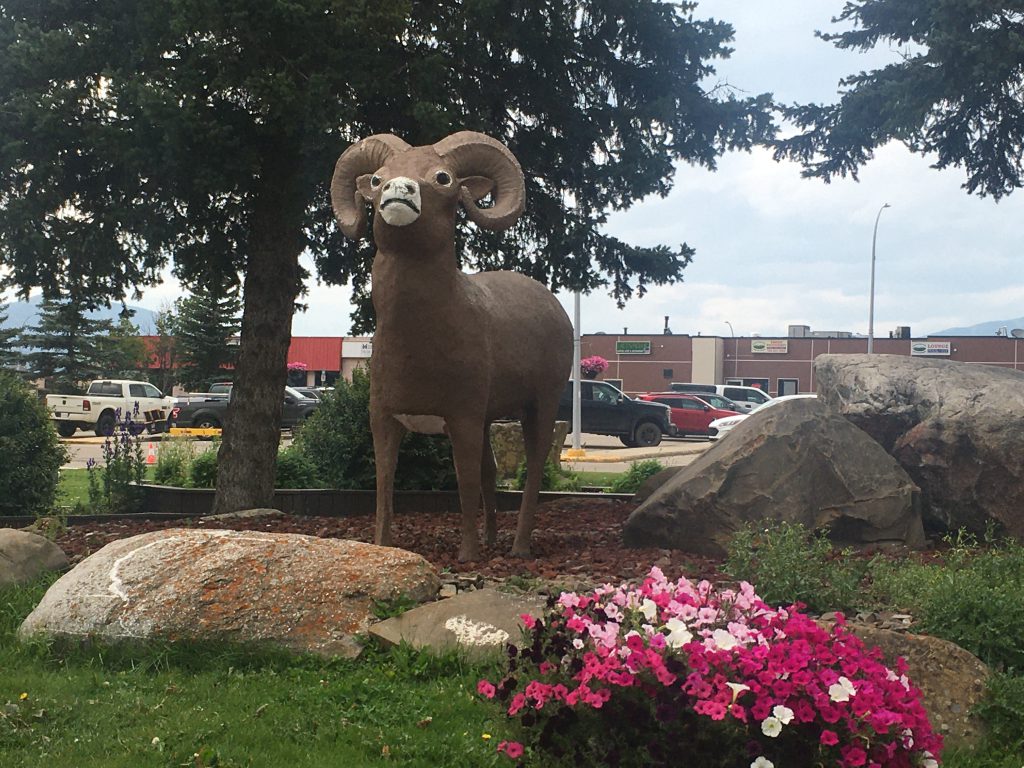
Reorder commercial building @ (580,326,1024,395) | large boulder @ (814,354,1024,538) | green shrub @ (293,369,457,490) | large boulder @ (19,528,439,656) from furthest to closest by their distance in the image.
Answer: commercial building @ (580,326,1024,395) → green shrub @ (293,369,457,490) → large boulder @ (814,354,1024,538) → large boulder @ (19,528,439,656)

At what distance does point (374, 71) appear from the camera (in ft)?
32.0

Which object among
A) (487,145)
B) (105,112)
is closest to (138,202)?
(105,112)

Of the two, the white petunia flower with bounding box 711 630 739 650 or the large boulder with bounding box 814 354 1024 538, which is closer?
the white petunia flower with bounding box 711 630 739 650

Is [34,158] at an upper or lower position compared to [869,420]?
upper

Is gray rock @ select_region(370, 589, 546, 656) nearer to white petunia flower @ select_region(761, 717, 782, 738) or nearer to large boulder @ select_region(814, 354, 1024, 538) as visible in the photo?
white petunia flower @ select_region(761, 717, 782, 738)

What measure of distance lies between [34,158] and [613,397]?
75.0ft

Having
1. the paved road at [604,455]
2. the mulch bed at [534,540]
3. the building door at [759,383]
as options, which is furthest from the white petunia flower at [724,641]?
the building door at [759,383]

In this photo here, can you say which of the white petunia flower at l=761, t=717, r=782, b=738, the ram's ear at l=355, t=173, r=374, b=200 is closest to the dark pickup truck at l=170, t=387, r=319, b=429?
the ram's ear at l=355, t=173, r=374, b=200

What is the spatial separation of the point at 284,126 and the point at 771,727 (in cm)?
764

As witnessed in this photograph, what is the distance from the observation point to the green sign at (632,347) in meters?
61.6

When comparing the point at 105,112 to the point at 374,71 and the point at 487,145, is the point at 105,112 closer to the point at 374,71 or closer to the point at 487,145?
the point at 374,71

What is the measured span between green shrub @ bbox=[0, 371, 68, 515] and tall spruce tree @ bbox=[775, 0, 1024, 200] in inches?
459

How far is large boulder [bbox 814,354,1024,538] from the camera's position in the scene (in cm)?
839

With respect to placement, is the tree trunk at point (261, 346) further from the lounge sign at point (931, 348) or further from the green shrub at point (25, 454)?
the lounge sign at point (931, 348)
